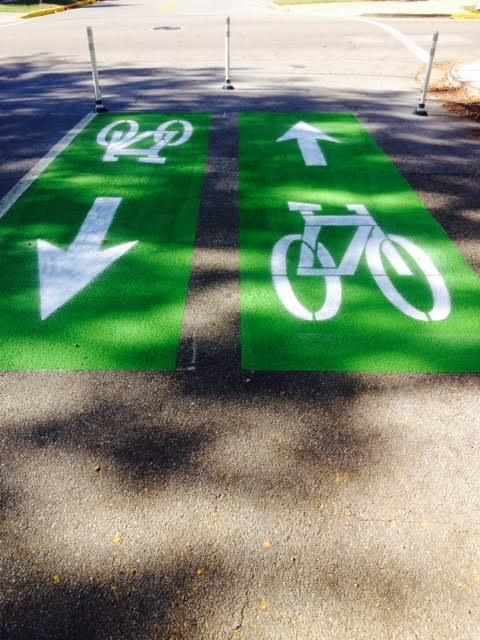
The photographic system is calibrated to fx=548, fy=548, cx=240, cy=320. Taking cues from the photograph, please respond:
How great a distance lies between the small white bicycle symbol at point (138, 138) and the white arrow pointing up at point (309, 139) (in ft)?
5.95

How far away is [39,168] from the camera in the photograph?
8000 mm

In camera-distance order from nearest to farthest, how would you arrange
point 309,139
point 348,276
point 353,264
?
point 348,276 < point 353,264 < point 309,139

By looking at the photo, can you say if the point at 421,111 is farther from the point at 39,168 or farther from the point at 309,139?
the point at 39,168

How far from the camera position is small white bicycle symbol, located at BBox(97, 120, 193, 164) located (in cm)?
850

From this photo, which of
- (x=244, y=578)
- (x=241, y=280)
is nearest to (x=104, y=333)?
(x=241, y=280)

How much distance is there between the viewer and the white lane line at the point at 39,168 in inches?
272

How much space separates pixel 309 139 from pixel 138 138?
9.56 ft

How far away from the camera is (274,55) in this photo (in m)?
16.6

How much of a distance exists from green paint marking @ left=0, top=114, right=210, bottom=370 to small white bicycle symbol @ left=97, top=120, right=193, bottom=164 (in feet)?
0.18

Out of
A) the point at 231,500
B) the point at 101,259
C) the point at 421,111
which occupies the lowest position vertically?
the point at 421,111

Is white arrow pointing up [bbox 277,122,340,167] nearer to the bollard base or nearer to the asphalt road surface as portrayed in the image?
the bollard base

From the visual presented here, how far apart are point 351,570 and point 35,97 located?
12.3 meters

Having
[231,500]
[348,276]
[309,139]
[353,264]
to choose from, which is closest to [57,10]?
[309,139]

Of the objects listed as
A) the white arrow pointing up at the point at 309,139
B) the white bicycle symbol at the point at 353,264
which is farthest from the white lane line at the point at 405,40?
the white bicycle symbol at the point at 353,264
